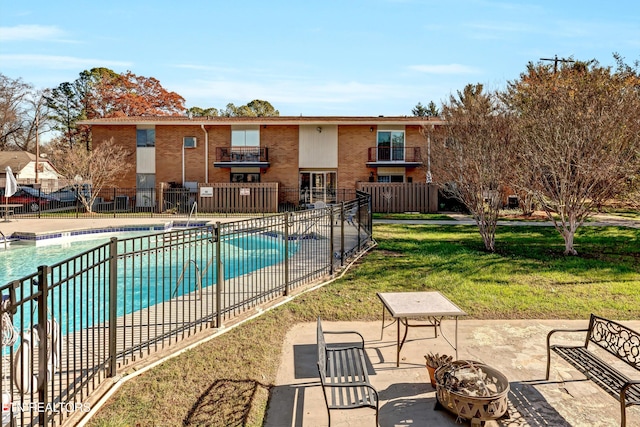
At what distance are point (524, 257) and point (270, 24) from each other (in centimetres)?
915

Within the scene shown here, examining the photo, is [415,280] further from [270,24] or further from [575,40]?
[575,40]

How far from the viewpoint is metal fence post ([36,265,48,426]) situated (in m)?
2.92

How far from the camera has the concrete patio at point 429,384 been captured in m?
3.69

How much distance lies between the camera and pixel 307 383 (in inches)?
173

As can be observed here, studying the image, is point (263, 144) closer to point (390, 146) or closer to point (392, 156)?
point (390, 146)

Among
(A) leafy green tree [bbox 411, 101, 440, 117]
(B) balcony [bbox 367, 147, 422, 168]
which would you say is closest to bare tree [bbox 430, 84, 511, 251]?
(B) balcony [bbox 367, 147, 422, 168]

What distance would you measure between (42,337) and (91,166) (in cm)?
2375

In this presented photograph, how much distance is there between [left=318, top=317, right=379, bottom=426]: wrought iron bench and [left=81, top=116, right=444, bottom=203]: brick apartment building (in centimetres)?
2268

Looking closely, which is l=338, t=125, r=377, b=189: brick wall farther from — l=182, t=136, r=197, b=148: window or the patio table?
the patio table

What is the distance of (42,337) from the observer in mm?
2953

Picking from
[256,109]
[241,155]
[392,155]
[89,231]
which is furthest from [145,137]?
[256,109]

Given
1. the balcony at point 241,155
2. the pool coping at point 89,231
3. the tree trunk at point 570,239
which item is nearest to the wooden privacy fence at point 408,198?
the balcony at point 241,155

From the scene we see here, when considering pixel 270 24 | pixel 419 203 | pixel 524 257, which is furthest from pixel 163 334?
pixel 419 203

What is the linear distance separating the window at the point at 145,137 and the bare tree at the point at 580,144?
76.9ft
